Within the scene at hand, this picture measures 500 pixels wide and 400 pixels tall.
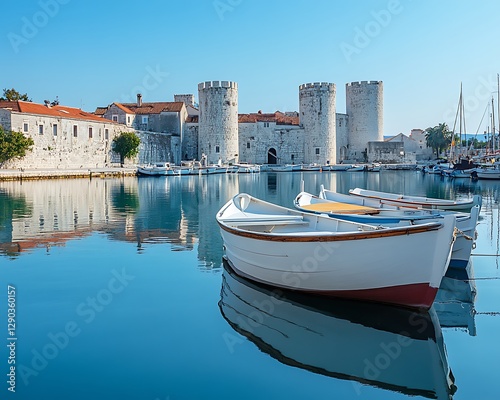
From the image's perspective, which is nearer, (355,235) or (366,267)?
(355,235)

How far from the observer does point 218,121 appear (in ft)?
136

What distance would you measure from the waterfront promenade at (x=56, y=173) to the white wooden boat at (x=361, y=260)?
904 inches

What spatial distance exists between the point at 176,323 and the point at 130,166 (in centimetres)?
3390

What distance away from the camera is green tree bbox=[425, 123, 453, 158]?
174 feet

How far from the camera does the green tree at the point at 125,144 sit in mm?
37703

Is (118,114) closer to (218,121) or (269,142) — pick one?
(218,121)

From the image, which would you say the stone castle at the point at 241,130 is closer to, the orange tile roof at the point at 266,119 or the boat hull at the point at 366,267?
the orange tile roof at the point at 266,119

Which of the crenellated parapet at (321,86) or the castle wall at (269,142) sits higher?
the crenellated parapet at (321,86)

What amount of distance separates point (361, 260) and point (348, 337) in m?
0.83

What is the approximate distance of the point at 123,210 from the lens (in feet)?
50.3

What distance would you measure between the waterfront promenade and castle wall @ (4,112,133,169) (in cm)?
204

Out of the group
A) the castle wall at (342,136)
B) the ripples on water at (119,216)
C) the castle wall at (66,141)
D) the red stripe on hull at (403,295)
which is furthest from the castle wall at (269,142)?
the red stripe on hull at (403,295)

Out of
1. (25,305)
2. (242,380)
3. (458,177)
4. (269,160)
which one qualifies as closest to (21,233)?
(25,305)

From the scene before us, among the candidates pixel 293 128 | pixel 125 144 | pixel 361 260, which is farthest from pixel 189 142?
pixel 361 260
